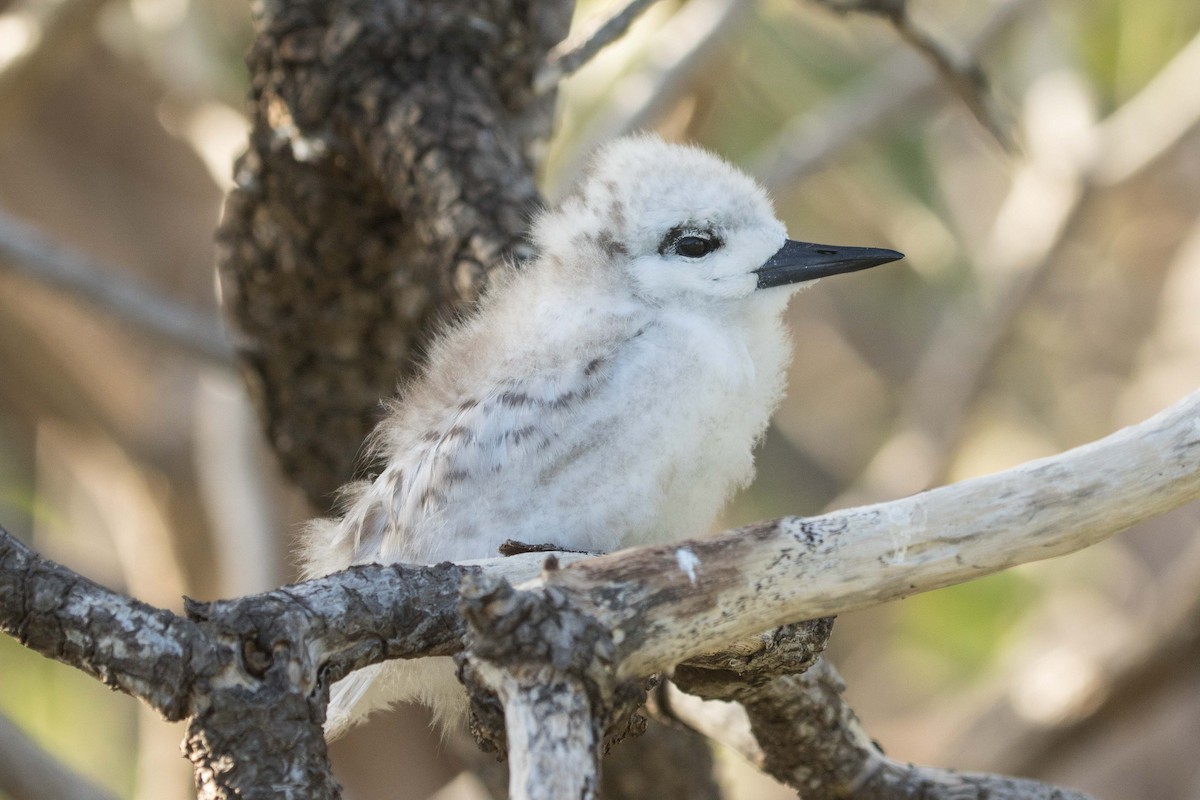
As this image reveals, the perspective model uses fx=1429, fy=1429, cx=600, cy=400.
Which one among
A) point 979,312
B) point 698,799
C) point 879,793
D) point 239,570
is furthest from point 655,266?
point 979,312

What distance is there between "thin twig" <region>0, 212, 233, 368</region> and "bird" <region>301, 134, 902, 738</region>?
1632 mm

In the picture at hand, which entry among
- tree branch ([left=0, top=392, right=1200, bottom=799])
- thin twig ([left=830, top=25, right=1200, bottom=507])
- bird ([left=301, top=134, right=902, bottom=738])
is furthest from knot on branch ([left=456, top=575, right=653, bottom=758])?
thin twig ([left=830, top=25, right=1200, bottom=507])

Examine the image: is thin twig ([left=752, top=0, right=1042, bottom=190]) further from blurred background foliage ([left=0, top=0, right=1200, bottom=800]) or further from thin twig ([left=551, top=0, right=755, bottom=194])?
thin twig ([left=551, top=0, right=755, bottom=194])

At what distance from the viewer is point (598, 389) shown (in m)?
1.73

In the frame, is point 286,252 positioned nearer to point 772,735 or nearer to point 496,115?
point 496,115

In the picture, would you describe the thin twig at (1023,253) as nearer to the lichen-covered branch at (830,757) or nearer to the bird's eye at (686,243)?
the lichen-covered branch at (830,757)

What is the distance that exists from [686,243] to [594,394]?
33 cm

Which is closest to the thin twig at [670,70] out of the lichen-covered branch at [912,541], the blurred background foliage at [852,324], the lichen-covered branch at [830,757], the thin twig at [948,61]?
the blurred background foliage at [852,324]

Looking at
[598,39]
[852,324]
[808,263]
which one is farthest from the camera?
[852,324]

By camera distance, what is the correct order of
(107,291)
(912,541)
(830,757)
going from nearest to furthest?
1. (912,541)
2. (830,757)
3. (107,291)

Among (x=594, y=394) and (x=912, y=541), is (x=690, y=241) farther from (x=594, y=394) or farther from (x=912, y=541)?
(x=912, y=541)

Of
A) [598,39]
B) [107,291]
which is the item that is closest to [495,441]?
[598,39]

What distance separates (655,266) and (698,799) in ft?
4.13

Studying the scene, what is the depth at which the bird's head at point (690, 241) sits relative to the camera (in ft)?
6.33
